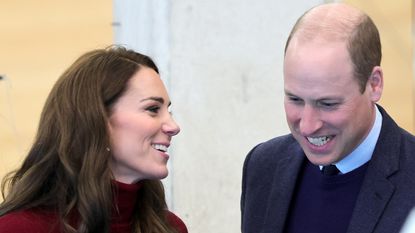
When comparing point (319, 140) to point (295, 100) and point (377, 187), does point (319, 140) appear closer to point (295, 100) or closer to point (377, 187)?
point (295, 100)

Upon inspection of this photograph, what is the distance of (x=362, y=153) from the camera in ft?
11.2

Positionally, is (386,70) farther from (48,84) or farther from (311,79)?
(311,79)

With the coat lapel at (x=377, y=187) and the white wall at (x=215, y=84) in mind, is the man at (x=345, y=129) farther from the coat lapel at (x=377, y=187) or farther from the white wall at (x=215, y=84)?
the white wall at (x=215, y=84)

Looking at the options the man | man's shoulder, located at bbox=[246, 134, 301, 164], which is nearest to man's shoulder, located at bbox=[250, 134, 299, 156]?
man's shoulder, located at bbox=[246, 134, 301, 164]

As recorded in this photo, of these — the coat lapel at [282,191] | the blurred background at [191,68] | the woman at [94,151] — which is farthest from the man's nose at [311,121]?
the blurred background at [191,68]

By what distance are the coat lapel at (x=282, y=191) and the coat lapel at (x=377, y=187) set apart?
31cm

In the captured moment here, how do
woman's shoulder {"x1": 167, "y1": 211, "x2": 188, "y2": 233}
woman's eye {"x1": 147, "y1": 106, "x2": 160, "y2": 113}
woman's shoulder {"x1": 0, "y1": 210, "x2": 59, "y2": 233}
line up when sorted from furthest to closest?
woman's shoulder {"x1": 167, "y1": 211, "x2": 188, "y2": 233} → woman's eye {"x1": 147, "y1": 106, "x2": 160, "y2": 113} → woman's shoulder {"x1": 0, "y1": 210, "x2": 59, "y2": 233}

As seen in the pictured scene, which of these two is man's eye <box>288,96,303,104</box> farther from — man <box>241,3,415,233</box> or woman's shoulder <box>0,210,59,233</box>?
woman's shoulder <box>0,210,59,233</box>

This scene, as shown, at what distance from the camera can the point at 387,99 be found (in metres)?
5.88

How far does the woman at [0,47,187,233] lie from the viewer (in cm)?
351

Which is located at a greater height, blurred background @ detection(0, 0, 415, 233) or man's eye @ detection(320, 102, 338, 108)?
man's eye @ detection(320, 102, 338, 108)

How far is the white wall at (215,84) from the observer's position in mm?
5070

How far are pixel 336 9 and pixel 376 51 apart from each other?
189 millimetres

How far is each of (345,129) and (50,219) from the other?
40.5 inches
